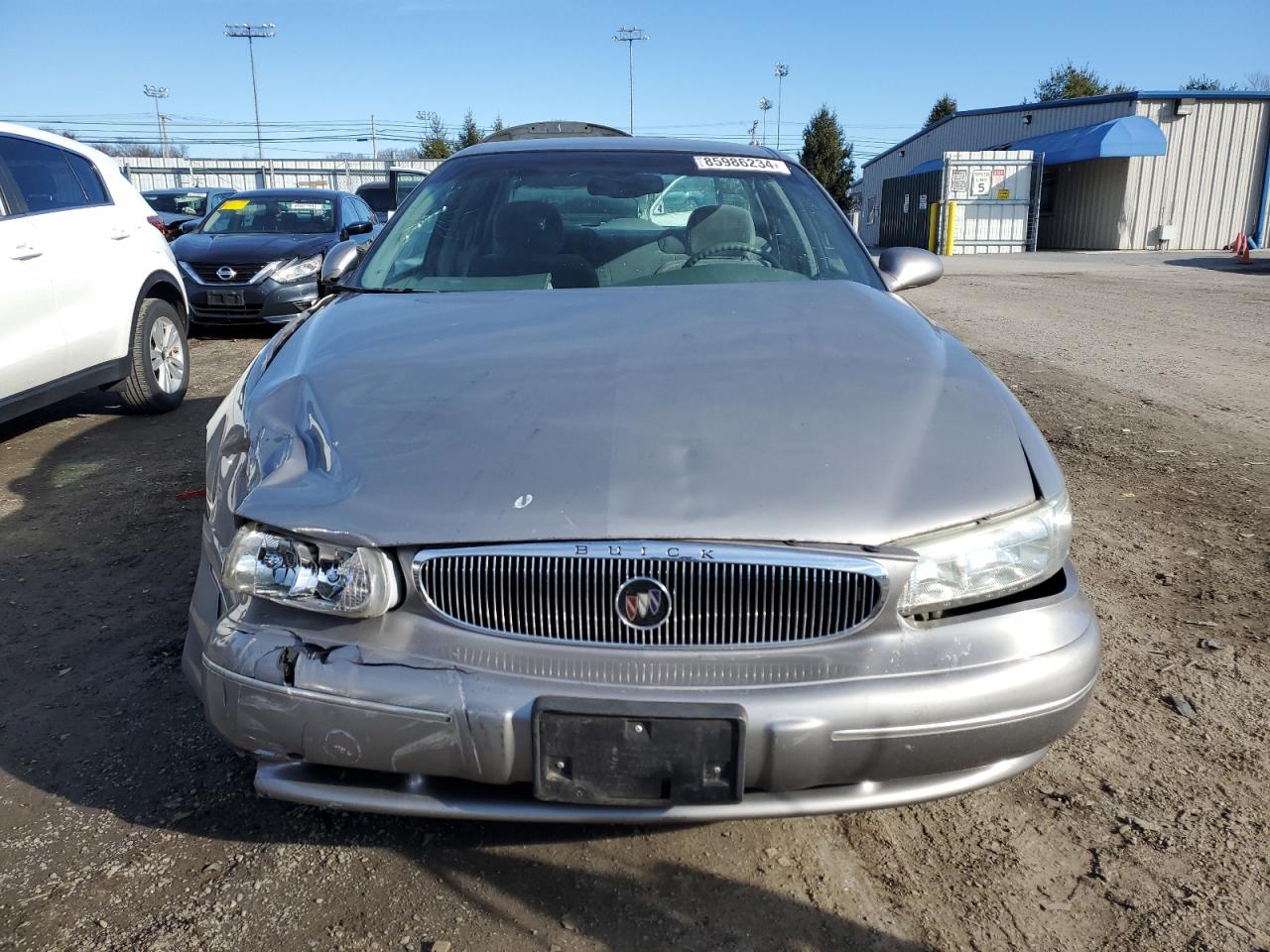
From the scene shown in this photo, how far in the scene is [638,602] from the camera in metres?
1.77

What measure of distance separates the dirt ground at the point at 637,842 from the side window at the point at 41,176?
2.50 meters

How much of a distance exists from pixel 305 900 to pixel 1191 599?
2.98 metres

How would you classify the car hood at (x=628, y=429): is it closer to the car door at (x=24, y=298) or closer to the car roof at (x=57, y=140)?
the car door at (x=24, y=298)

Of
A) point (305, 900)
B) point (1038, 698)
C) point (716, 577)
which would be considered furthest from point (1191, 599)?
point (305, 900)

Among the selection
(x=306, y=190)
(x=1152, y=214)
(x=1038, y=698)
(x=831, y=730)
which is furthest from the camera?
(x=1152, y=214)

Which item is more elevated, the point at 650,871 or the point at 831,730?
the point at 831,730

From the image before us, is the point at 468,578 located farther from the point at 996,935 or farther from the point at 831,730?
the point at 996,935

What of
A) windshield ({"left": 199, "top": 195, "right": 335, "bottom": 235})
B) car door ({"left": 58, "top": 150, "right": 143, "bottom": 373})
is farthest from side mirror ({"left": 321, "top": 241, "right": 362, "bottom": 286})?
windshield ({"left": 199, "top": 195, "right": 335, "bottom": 235})

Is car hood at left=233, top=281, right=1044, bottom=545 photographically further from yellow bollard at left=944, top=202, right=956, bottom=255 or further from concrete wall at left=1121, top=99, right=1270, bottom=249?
concrete wall at left=1121, top=99, right=1270, bottom=249

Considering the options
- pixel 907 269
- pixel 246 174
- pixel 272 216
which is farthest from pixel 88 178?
pixel 246 174

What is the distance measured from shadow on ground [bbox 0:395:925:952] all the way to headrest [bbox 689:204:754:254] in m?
1.91

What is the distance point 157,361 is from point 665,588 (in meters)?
5.53

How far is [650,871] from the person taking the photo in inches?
81.2

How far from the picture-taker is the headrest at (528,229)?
10.4 ft
